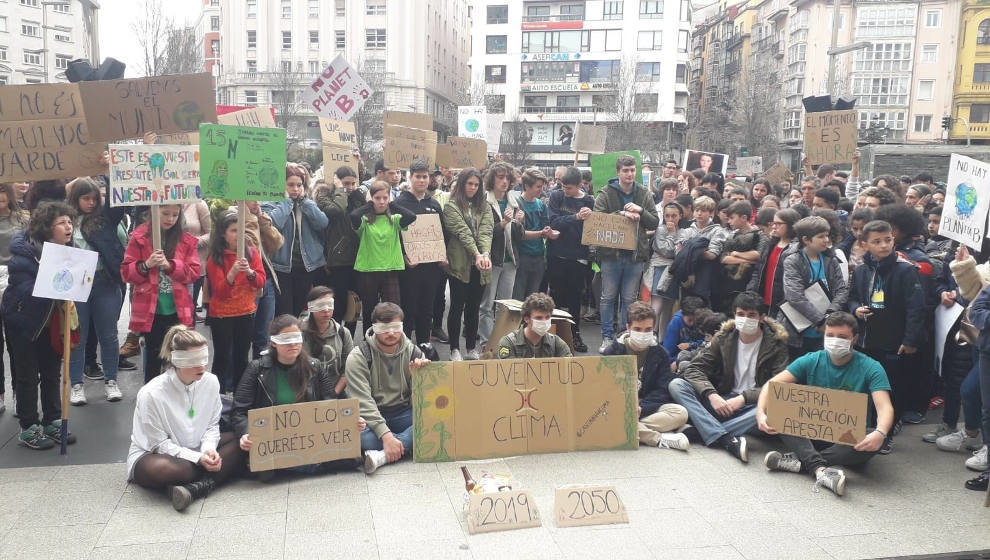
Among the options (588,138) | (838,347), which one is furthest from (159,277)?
(588,138)

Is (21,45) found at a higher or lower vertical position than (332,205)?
higher

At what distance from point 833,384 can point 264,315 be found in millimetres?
5021

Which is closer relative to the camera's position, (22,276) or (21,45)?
(22,276)

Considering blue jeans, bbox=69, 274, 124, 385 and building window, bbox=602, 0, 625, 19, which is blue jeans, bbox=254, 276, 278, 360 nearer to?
blue jeans, bbox=69, 274, 124, 385

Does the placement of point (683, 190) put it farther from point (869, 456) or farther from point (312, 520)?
point (312, 520)

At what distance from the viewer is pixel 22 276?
19.8 ft

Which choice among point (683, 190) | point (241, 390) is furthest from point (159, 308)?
point (683, 190)

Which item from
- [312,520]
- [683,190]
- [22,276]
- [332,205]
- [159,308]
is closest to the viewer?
[312,520]

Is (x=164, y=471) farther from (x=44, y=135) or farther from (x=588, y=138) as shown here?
(x=588, y=138)

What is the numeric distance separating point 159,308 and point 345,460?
2.21 m

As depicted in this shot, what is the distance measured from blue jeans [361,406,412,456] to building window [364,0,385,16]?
223ft

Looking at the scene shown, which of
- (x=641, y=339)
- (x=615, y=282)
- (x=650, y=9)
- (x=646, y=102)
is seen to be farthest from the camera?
(x=650, y=9)

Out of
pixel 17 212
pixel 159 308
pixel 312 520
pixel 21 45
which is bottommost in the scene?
pixel 312 520

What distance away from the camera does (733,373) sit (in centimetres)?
664
